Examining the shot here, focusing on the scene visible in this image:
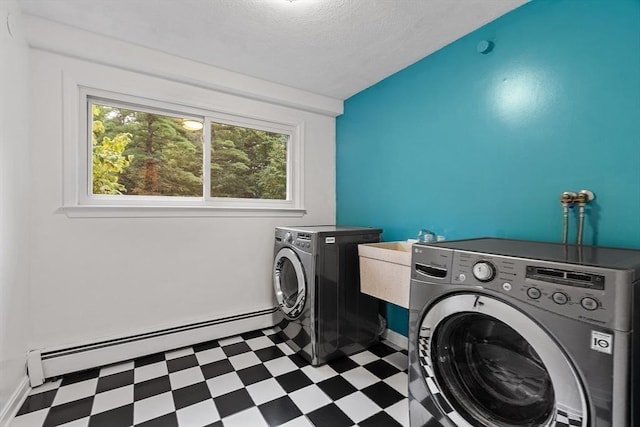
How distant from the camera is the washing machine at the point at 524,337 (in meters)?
0.84

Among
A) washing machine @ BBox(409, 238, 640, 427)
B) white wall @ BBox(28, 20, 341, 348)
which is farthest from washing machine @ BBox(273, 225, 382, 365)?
washing machine @ BBox(409, 238, 640, 427)

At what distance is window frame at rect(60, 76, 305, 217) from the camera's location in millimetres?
1946

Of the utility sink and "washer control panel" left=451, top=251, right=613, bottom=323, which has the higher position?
"washer control panel" left=451, top=251, right=613, bottom=323

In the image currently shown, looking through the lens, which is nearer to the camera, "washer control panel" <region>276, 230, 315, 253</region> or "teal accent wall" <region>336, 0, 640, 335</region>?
"teal accent wall" <region>336, 0, 640, 335</region>

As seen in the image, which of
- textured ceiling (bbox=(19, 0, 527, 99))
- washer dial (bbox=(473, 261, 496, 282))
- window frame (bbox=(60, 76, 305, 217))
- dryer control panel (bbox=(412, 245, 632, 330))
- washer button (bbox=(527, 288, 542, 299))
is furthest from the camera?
window frame (bbox=(60, 76, 305, 217))

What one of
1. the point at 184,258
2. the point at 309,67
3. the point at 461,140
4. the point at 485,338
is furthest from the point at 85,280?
the point at 461,140

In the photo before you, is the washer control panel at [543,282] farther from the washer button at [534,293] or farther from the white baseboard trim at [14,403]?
the white baseboard trim at [14,403]

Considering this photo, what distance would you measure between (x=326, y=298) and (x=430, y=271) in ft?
3.25

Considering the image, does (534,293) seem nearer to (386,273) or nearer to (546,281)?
(546,281)

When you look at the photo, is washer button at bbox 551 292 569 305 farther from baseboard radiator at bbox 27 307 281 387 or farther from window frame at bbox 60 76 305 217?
window frame at bbox 60 76 305 217

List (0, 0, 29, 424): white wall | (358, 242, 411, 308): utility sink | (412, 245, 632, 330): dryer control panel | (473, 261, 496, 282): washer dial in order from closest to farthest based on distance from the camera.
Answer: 1. (412, 245, 632, 330): dryer control panel
2. (473, 261, 496, 282): washer dial
3. (0, 0, 29, 424): white wall
4. (358, 242, 411, 308): utility sink

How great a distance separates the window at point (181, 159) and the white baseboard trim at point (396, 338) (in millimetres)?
1408

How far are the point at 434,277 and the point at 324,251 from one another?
951mm

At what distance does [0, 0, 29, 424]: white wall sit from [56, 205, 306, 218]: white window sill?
0.27 metres
